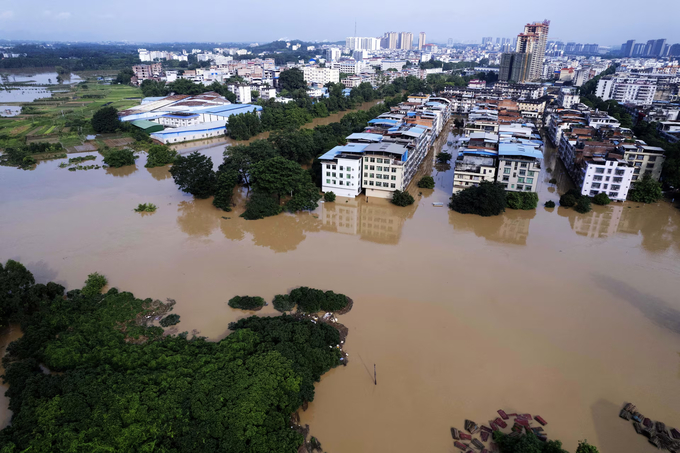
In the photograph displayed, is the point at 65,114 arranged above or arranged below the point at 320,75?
below

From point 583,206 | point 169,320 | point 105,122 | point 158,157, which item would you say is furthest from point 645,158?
point 105,122

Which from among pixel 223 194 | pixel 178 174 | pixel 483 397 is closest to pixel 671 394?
pixel 483 397

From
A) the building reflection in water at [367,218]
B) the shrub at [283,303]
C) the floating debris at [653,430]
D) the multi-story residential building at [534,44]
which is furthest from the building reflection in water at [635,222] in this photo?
the multi-story residential building at [534,44]

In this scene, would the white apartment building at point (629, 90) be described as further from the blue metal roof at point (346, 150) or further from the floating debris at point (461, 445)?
the floating debris at point (461, 445)

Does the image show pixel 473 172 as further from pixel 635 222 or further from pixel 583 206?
pixel 635 222

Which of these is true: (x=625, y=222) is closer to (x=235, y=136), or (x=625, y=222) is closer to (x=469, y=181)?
(x=469, y=181)

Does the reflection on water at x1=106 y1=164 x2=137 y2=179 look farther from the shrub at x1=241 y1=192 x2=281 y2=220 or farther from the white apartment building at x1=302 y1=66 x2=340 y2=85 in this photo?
the white apartment building at x1=302 y1=66 x2=340 y2=85

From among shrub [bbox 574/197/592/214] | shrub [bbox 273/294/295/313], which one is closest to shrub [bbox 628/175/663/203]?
shrub [bbox 574/197/592/214]
